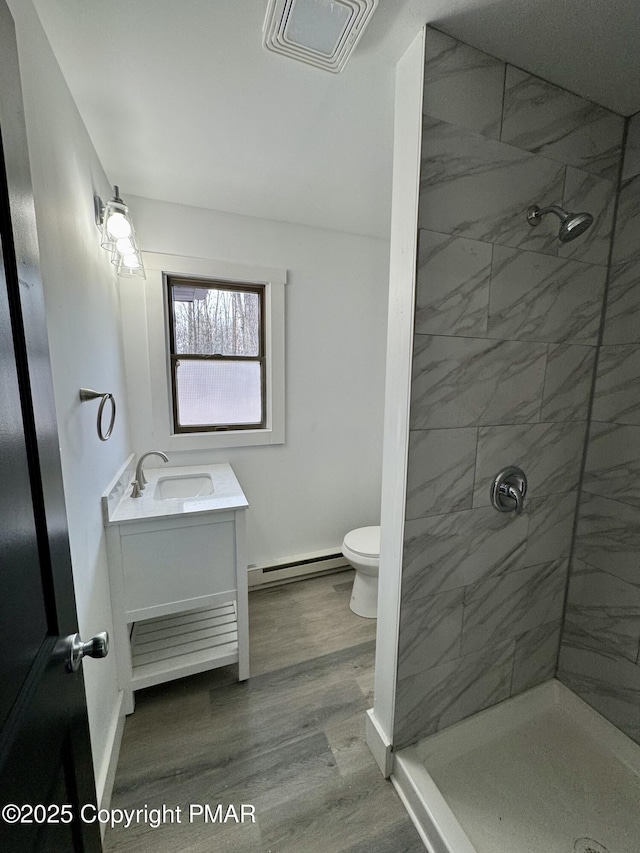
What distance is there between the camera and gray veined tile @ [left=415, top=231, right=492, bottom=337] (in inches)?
39.6

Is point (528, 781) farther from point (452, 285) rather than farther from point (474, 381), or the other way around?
point (452, 285)

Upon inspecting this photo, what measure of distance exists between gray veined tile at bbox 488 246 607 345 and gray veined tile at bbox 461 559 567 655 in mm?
918

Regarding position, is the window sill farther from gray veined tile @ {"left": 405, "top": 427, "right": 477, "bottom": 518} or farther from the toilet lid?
gray veined tile @ {"left": 405, "top": 427, "right": 477, "bottom": 518}

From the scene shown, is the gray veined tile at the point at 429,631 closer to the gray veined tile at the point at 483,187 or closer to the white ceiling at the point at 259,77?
the gray veined tile at the point at 483,187

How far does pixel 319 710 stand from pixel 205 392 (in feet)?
5.81

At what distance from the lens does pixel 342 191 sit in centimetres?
174

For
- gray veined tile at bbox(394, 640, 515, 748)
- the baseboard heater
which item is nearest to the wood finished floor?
gray veined tile at bbox(394, 640, 515, 748)

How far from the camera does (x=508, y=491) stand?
1.21 meters

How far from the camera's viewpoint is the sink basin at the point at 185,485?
1.91 meters

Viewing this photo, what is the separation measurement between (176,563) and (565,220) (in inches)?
74.9

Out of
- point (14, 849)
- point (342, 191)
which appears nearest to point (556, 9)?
point (342, 191)

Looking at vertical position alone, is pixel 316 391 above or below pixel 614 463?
above

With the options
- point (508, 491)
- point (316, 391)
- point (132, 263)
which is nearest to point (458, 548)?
point (508, 491)

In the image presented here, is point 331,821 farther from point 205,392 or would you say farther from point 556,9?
point 556,9
